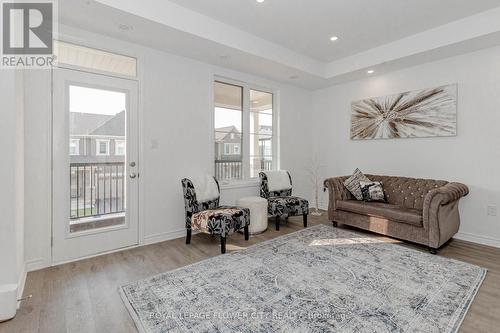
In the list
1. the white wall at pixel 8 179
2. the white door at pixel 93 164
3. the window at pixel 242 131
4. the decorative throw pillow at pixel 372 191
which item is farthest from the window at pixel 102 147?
the decorative throw pillow at pixel 372 191

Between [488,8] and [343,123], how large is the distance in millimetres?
2558

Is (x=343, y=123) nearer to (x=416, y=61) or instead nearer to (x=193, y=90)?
(x=416, y=61)

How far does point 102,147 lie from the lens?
318cm

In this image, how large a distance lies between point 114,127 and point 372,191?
12.6 feet

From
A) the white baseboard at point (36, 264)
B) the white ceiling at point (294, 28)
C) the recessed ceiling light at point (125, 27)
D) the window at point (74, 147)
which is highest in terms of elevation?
the white ceiling at point (294, 28)

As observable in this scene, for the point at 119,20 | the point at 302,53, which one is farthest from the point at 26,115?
the point at 302,53

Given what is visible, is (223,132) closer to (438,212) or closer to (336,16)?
(336,16)

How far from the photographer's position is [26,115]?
268cm

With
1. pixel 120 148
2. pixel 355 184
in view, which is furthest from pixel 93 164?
pixel 355 184

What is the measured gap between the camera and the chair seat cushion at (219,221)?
3.11m

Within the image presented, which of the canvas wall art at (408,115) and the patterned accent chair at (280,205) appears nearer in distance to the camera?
the canvas wall art at (408,115)

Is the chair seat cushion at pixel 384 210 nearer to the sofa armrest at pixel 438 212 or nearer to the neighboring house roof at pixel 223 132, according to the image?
the sofa armrest at pixel 438 212

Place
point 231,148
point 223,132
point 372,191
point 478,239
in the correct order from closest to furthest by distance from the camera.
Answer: point 478,239
point 372,191
point 223,132
point 231,148

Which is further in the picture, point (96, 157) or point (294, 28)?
point (294, 28)
